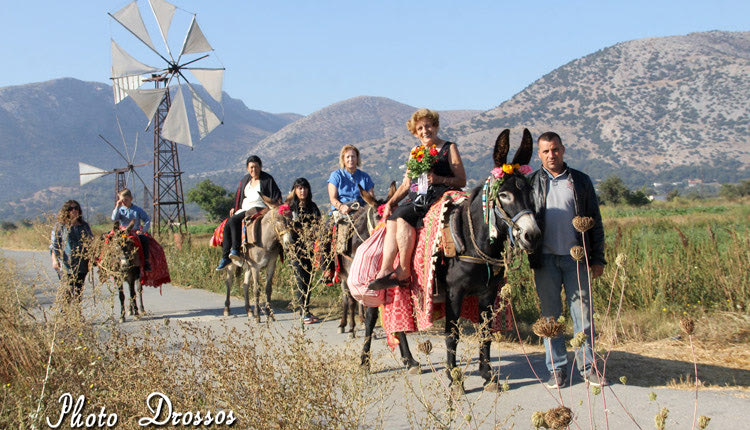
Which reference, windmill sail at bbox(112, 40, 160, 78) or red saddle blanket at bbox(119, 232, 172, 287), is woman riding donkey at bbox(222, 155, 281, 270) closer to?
red saddle blanket at bbox(119, 232, 172, 287)

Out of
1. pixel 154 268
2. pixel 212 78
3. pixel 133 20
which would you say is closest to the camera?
pixel 154 268

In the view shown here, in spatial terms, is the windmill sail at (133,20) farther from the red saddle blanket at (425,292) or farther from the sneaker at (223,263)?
the red saddle blanket at (425,292)

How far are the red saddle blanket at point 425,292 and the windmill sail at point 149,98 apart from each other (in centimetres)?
3093

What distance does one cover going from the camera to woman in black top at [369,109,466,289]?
20.6ft

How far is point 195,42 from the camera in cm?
3425

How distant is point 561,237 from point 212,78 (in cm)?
3117

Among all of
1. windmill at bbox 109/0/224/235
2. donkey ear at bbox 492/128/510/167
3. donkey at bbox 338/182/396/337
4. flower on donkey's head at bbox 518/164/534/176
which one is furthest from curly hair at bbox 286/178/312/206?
windmill at bbox 109/0/224/235

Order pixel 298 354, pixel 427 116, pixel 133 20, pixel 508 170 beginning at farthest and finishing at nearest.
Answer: pixel 133 20 < pixel 427 116 < pixel 508 170 < pixel 298 354

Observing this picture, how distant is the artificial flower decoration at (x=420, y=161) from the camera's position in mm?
6289

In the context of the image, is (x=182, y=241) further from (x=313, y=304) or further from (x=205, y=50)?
(x=205, y=50)

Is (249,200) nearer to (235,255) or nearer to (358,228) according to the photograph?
(235,255)

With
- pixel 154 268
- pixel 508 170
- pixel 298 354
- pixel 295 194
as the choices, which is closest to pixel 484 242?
Result: pixel 508 170

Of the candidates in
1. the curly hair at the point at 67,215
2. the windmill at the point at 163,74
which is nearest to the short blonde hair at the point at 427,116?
the curly hair at the point at 67,215

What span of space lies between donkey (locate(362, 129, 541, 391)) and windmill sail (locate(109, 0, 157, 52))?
31.3m
